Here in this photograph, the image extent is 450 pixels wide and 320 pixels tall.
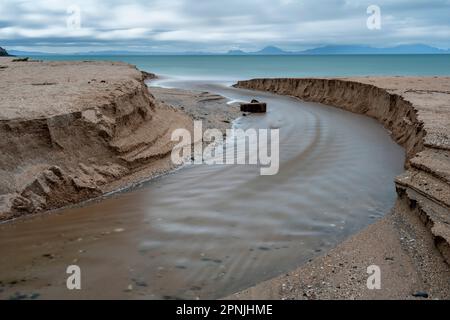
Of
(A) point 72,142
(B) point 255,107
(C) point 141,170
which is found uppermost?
(B) point 255,107

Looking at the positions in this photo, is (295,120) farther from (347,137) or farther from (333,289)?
(333,289)

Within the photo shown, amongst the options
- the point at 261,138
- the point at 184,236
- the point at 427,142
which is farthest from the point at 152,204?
the point at 261,138

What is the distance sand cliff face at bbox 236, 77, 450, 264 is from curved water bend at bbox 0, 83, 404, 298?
20.7 inches

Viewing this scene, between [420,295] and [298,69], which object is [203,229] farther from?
[298,69]

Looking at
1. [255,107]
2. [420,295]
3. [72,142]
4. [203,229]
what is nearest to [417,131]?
[203,229]

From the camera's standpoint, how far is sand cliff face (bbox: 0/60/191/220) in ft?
18.4

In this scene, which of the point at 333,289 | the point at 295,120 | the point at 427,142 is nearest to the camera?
the point at 333,289

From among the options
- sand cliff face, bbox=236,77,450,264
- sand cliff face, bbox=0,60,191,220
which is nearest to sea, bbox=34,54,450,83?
sand cliff face, bbox=236,77,450,264

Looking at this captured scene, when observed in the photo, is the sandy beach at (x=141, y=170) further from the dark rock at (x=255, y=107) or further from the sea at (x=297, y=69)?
the sea at (x=297, y=69)

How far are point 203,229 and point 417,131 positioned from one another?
5510 millimetres

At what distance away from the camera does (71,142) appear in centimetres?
648

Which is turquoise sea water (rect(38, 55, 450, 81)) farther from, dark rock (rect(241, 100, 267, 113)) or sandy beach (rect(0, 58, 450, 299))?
sandy beach (rect(0, 58, 450, 299))

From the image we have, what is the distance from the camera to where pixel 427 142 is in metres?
7.02

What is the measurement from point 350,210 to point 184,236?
7.30 feet
